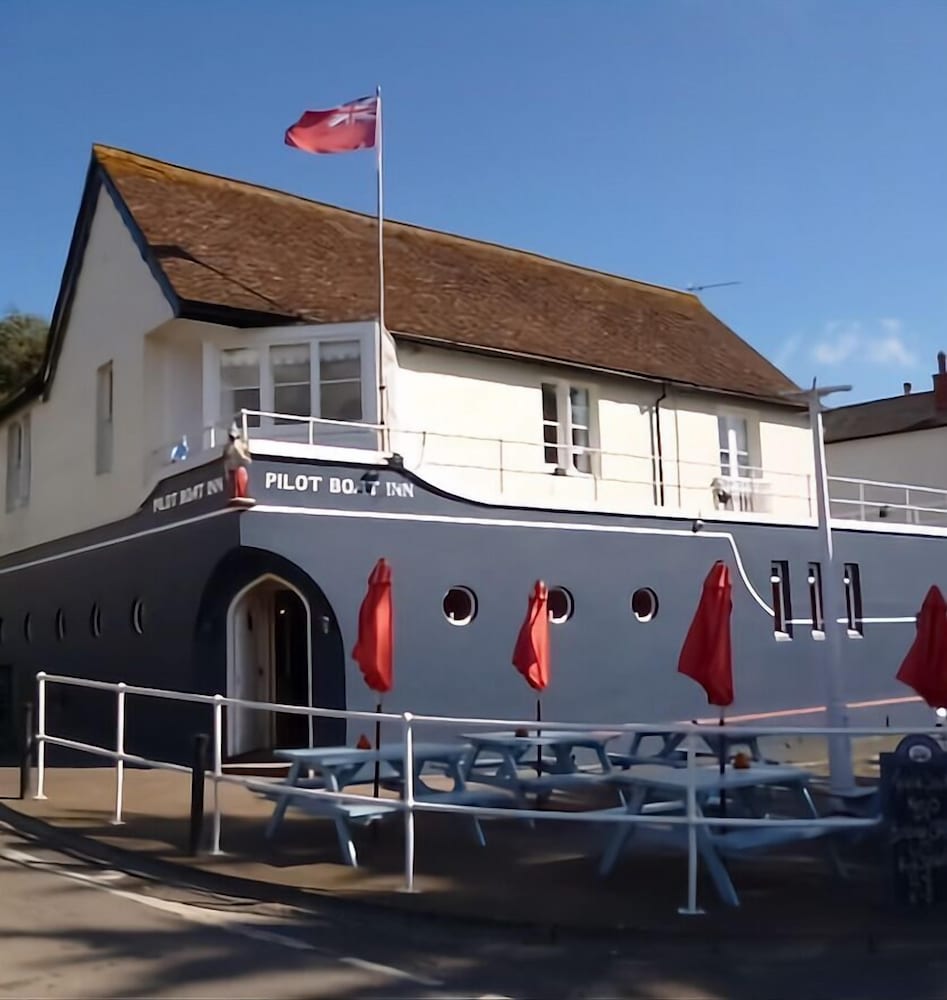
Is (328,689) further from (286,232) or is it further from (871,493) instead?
(871,493)

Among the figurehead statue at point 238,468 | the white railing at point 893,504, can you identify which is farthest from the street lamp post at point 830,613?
the white railing at point 893,504

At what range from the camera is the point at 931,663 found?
38.5ft

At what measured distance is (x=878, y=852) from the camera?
10.1m

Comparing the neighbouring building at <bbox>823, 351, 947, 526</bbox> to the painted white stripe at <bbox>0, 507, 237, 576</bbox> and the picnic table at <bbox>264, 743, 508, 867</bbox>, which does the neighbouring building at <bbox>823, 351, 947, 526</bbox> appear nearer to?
the painted white stripe at <bbox>0, 507, 237, 576</bbox>

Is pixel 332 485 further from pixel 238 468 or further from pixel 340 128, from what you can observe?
pixel 340 128

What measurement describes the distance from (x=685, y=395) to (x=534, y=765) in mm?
10070

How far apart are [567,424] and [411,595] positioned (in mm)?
5187

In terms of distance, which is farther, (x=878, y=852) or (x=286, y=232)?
(x=286, y=232)

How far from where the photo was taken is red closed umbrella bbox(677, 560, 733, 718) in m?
9.73

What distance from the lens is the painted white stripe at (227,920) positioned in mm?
7191

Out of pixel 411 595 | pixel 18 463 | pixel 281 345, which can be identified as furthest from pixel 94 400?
pixel 411 595

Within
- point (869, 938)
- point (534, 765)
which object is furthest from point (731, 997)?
point (534, 765)

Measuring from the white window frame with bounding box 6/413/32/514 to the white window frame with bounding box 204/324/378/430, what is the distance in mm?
7695

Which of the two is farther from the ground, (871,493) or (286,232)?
(286,232)
